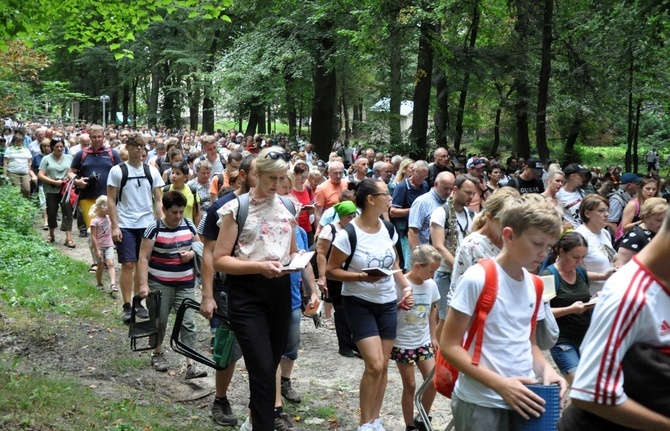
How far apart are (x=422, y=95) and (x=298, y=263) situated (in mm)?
19576

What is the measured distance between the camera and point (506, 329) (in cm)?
370

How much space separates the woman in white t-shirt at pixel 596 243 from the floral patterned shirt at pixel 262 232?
127 inches

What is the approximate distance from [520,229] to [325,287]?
469 centimetres

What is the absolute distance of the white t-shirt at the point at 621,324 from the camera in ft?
7.83

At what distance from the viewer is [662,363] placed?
2.39 m

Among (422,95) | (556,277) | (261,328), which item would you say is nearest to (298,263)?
(261,328)

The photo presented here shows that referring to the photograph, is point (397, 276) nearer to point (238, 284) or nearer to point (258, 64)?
point (238, 284)

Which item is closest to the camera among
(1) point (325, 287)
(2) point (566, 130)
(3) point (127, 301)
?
(1) point (325, 287)

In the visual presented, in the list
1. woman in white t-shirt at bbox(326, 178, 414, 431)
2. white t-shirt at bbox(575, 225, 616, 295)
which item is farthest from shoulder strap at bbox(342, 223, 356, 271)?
white t-shirt at bbox(575, 225, 616, 295)

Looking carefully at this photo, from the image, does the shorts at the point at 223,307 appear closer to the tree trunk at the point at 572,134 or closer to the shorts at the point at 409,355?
the shorts at the point at 409,355

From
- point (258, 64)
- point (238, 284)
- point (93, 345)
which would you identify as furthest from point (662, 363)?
point (258, 64)

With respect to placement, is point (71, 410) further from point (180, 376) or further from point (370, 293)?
point (370, 293)

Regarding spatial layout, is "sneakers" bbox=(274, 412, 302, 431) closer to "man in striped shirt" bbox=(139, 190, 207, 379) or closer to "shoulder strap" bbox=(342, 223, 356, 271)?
"shoulder strap" bbox=(342, 223, 356, 271)

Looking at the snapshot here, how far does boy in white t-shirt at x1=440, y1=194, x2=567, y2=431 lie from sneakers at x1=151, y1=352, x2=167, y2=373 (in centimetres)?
477
